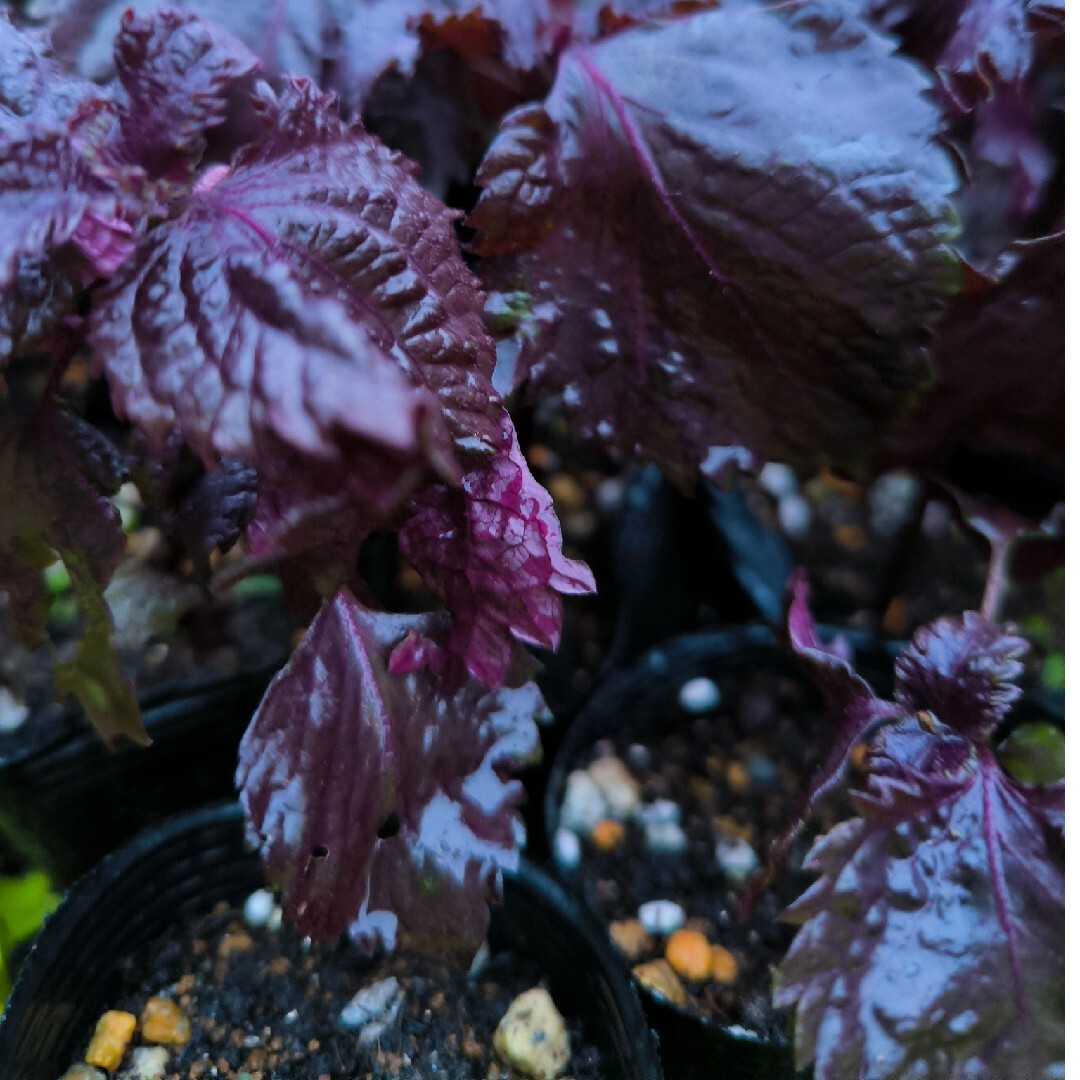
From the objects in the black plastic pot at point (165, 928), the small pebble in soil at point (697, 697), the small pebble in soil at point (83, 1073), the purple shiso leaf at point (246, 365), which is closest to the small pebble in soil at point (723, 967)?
the black plastic pot at point (165, 928)

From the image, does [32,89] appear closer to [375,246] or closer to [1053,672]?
[375,246]

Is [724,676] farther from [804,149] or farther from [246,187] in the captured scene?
[246,187]

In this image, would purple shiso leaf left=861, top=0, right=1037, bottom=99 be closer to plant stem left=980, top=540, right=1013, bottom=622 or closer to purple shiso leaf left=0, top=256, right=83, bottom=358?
plant stem left=980, top=540, right=1013, bottom=622

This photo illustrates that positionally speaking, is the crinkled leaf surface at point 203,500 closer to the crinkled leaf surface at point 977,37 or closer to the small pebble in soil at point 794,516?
the crinkled leaf surface at point 977,37

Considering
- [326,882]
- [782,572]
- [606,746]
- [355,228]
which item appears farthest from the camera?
[782,572]

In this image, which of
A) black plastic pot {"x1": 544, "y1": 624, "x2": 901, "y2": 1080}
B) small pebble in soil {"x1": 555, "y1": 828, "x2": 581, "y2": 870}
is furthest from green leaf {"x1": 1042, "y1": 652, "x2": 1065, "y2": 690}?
small pebble in soil {"x1": 555, "y1": 828, "x2": 581, "y2": 870}

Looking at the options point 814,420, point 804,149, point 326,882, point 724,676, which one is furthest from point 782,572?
point 326,882
